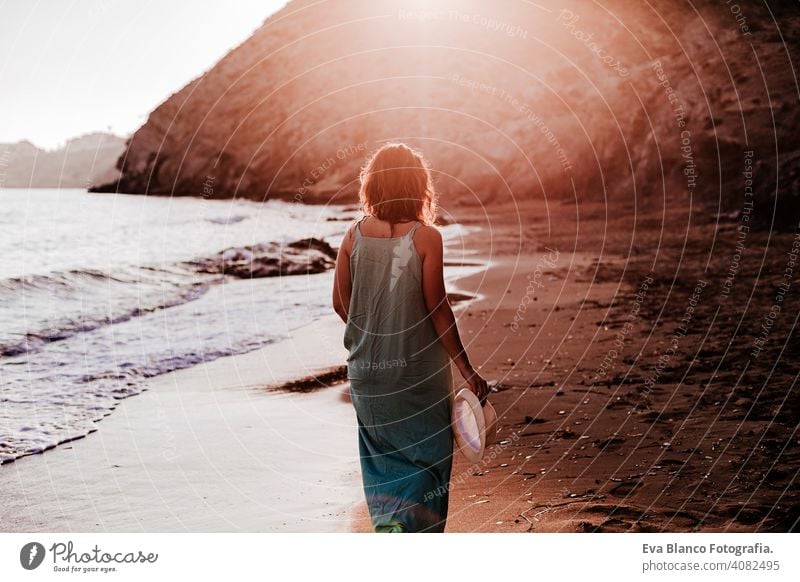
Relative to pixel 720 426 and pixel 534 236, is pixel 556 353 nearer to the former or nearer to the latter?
pixel 720 426

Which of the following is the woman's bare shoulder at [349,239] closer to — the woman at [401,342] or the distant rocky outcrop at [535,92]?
the woman at [401,342]

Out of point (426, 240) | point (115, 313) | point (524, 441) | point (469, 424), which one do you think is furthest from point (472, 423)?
point (115, 313)

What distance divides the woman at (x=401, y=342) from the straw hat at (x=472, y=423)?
0.12 ft

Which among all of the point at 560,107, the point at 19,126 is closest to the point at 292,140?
the point at 560,107

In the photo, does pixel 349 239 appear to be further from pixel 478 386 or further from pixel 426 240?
pixel 478 386

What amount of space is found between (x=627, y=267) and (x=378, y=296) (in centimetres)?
812

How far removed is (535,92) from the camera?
23828 mm

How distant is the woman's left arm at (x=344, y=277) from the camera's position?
308 cm

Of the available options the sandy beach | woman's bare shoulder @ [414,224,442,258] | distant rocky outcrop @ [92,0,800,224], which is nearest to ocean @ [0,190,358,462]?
the sandy beach

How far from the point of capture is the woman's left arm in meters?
3.08

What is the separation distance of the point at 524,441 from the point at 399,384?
1.70m

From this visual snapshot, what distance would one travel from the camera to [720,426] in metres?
4.52

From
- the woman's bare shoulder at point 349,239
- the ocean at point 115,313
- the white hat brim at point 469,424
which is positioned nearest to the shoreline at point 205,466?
the ocean at point 115,313

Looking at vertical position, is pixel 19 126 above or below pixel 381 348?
above
